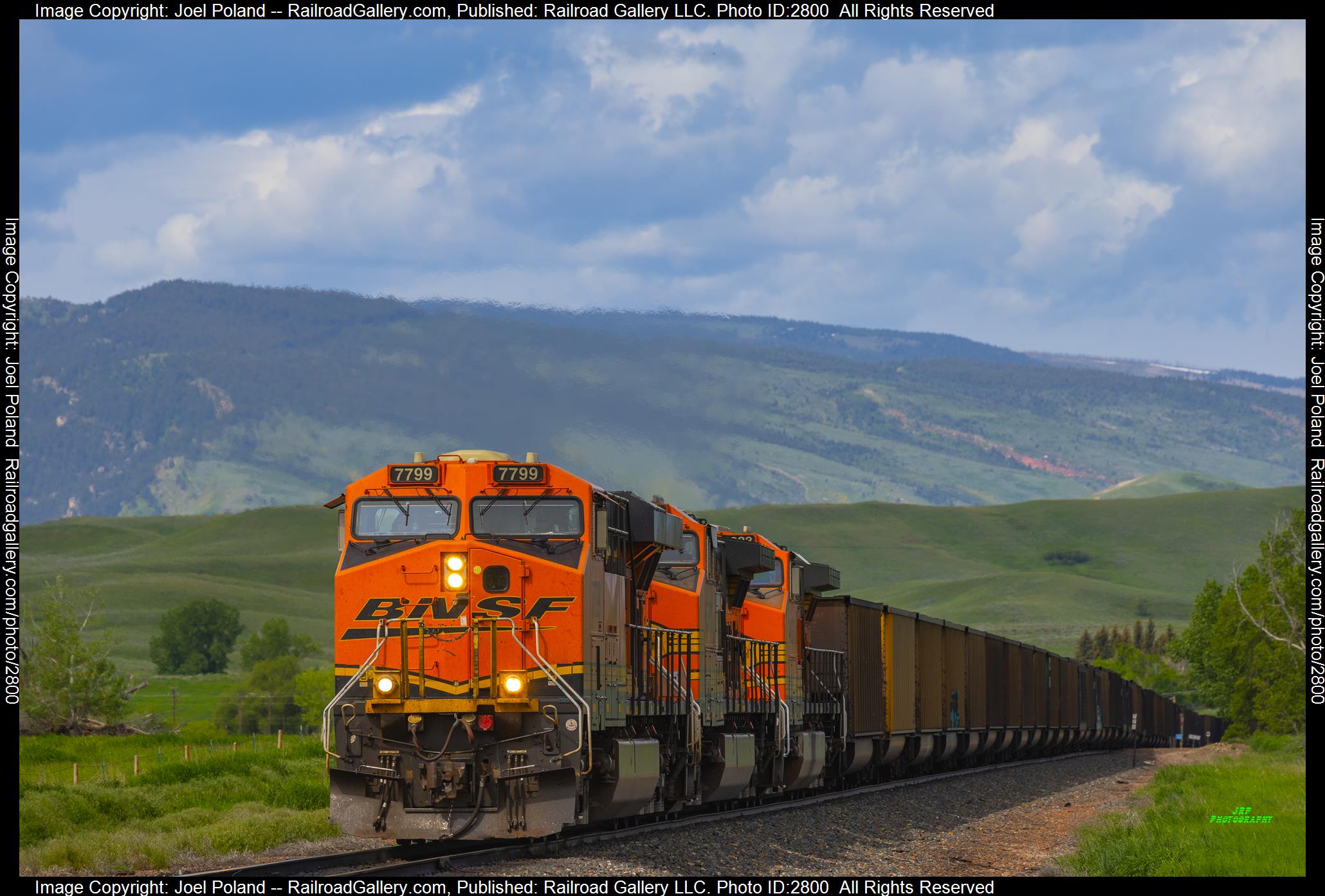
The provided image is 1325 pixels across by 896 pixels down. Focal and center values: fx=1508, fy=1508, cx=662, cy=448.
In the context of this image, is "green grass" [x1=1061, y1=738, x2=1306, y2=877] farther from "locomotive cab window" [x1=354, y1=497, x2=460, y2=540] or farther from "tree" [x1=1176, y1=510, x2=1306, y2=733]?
"tree" [x1=1176, y1=510, x2=1306, y2=733]

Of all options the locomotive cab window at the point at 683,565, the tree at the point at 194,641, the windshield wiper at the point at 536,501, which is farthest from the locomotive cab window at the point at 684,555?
the tree at the point at 194,641

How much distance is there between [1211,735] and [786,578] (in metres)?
83.1

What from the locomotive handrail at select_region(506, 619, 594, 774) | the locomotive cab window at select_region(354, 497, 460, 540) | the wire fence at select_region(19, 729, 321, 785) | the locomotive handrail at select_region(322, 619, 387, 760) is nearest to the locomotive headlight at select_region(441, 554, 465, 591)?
the locomotive cab window at select_region(354, 497, 460, 540)

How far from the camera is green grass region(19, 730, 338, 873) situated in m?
15.7

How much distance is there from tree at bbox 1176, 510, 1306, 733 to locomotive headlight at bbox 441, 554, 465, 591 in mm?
44153

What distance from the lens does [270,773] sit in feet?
86.2

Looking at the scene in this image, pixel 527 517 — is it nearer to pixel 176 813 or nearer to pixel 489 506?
pixel 489 506

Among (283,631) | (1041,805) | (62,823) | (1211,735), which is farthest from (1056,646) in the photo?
Answer: (62,823)

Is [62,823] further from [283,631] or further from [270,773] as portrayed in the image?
[283,631]

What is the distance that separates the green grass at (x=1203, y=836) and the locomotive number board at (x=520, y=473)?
705 cm

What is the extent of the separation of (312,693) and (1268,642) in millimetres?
51270

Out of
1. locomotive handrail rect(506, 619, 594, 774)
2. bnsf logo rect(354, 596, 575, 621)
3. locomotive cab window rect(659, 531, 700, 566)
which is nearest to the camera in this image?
locomotive handrail rect(506, 619, 594, 774)

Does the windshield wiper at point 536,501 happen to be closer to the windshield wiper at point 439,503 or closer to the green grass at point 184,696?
the windshield wiper at point 439,503

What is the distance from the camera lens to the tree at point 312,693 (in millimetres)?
79750
